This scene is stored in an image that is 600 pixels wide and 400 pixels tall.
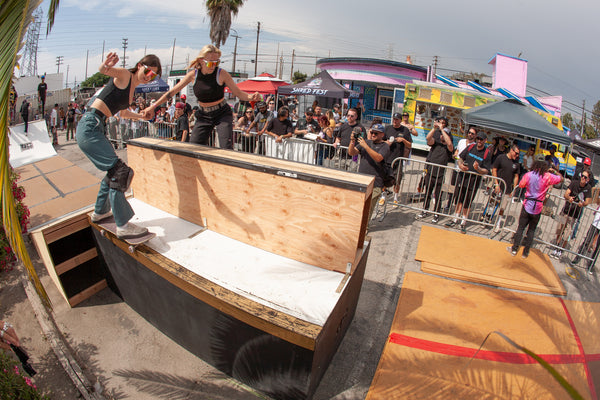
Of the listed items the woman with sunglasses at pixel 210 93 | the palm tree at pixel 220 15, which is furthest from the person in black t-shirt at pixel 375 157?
the palm tree at pixel 220 15

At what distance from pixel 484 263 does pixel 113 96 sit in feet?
19.1

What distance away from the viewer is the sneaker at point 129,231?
379 cm

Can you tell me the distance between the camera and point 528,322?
4.15 metres

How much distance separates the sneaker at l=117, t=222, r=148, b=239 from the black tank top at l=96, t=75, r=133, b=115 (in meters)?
1.34

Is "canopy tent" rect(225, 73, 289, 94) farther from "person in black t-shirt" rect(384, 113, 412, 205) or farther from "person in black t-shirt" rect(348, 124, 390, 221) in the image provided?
"person in black t-shirt" rect(348, 124, 390, 221)

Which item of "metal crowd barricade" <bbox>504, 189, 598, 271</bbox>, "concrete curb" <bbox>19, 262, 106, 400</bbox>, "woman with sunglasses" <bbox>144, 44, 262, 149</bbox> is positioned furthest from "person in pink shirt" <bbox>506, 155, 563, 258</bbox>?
"concrete curb" <bbox>19, 262, 106, 400</bbox>

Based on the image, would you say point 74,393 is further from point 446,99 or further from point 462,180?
point 446,99

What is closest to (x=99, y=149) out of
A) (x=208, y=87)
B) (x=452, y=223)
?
(x=208, y=87)

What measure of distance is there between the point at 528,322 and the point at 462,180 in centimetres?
331

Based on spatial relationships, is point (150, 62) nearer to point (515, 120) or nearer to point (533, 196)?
point (533, 196)

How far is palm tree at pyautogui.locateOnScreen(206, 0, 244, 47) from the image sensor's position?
1169 inches

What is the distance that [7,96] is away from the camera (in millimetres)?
2043

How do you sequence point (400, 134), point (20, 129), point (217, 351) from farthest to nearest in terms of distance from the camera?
1. point (20, 129)
2. point (400, 134)
3. point (217, 351)

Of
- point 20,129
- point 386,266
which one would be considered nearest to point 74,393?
point 386,266
